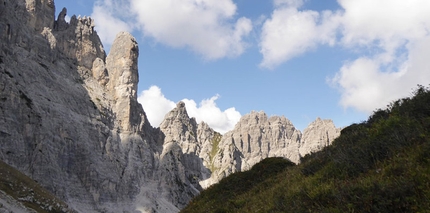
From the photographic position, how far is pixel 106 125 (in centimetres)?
17238

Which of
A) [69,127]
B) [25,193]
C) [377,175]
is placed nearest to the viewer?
[377,175]

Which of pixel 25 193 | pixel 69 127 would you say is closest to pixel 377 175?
pixel 25 193

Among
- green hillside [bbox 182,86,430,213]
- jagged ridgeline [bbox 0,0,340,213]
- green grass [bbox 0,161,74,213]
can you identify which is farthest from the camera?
jagged ridgeline [bbox 0,0,340,213]

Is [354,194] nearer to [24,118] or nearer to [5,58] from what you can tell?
[24,118]

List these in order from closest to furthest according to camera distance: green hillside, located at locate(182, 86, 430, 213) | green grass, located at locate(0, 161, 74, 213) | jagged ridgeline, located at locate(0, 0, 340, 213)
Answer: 1. green hillside, located at locate(182, 86, 430, 213)
2. green grass, located at locate(0, 161, 74, 213)
3. jagged ridgeline, located at locate(0, 0, 340, 213)

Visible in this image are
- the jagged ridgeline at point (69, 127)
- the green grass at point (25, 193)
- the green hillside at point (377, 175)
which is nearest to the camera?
the green hillside at point (377, 175)

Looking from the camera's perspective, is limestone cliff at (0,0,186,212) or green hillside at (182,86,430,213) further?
limestone cliff at (0,0,186,212)

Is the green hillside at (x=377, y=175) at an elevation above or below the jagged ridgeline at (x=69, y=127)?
below

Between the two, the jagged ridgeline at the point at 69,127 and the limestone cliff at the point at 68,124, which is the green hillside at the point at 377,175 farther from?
the limestone cliff at the point at 68,124

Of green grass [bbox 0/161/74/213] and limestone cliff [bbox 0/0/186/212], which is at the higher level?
limestone cliff [bbox 0/0/186/212]

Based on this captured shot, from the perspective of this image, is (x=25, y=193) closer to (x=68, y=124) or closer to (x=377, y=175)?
(x=377, y=175)

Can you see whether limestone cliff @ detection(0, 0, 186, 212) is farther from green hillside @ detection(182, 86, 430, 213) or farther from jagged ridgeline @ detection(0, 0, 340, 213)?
green hillside @ detection(182, 86, 430, 213)

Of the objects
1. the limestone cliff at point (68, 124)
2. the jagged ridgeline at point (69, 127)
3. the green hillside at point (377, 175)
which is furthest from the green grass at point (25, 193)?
the green hillside at point (377, 175)

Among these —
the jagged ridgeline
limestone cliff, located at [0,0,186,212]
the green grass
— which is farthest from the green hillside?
limestone cliff, located at [0,0,186,212]
